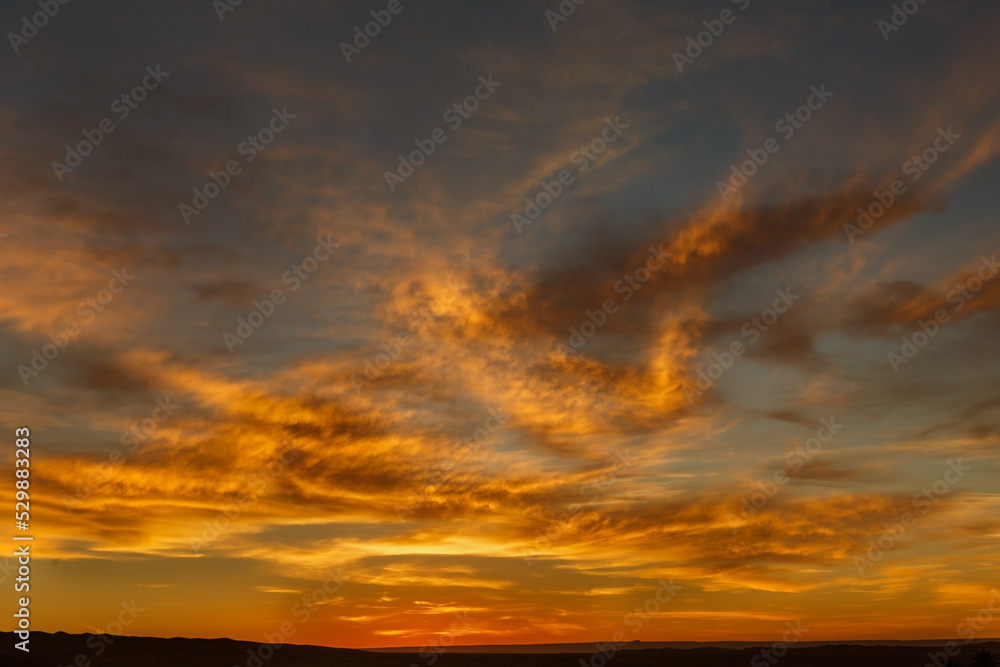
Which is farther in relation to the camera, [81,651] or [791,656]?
[791,656]

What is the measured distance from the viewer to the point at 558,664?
64.9 metres

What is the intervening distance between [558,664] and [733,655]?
19.1 meters

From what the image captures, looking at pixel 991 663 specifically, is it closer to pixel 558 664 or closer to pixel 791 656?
pixel 791 656

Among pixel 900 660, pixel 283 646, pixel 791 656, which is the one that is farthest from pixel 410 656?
pixel 900 660

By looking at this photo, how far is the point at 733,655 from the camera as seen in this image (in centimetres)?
7444

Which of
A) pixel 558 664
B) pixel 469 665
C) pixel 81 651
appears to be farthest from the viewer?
pixel 558 664

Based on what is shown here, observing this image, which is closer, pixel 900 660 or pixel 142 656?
pixel 142 656

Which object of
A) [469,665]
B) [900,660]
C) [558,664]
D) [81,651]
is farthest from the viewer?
[900,660]

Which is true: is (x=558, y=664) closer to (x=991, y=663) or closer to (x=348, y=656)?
(x=348, y=656)

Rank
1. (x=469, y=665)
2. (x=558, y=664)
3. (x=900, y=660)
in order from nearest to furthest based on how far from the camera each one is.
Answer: (x=469, y=665) → (x=558, y=664) → (x=900, y=660)

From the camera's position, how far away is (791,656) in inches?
2835

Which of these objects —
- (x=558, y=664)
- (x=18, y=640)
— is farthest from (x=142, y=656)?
(x=558, y=664)

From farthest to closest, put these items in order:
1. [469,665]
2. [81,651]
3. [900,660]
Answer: [900,660] → [469,665] → [81,651]

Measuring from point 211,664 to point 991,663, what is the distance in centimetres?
5065
